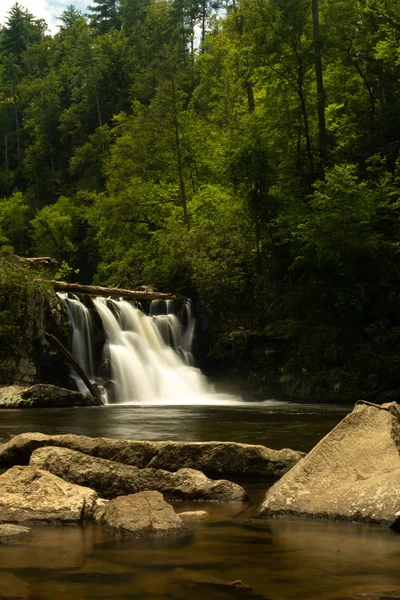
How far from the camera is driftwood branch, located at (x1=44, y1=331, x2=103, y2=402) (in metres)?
22.5

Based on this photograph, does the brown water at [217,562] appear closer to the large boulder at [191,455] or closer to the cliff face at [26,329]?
the large boulder at [191,455]

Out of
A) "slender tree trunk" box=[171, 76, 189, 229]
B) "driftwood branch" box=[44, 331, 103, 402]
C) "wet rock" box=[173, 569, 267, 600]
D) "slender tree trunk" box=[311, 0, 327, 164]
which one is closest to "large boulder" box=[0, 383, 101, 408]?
"driftwood branch" box=[44, 331, 103, 402]

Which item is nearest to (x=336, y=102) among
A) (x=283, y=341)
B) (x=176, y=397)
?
(x=283, y=341)

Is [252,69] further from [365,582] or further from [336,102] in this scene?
[365,582]

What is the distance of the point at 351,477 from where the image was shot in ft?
21.5

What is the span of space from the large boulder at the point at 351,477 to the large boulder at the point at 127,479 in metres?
0.69

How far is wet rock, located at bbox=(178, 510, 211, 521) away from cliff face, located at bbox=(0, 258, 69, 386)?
1693 cm

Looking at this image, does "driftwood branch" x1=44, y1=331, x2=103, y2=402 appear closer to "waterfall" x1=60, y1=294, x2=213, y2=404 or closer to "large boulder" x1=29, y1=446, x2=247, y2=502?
"waterfall" x1=60, y1=294, x2=213, y2=404

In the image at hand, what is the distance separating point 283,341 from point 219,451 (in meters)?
17.2

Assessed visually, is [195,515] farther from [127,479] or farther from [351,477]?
[351,477]

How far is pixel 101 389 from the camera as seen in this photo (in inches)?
910

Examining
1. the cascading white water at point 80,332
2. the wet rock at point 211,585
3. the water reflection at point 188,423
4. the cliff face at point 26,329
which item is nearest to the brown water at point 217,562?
the wet rock at point 211,585

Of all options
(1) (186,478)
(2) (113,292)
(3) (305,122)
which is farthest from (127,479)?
(3) (305,122)

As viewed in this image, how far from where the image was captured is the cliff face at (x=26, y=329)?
22344 mm
